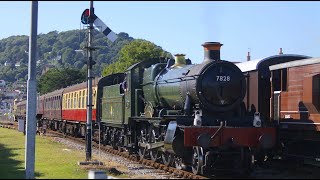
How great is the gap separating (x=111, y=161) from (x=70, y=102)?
1640cm

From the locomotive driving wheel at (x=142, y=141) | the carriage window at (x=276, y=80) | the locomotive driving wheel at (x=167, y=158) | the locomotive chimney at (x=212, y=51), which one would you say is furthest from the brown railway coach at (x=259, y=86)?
the locomotive driving wheel at (x=142, y=141)

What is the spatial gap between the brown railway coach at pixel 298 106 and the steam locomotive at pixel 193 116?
139 centimetres

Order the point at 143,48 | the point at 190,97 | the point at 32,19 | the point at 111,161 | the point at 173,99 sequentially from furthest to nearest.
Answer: the point at 143,48, the point at 111,161, the point at 173,99, the point at 190,97, the point at 32,19

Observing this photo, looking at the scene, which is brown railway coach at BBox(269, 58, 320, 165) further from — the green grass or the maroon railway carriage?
the maroon railway carriage

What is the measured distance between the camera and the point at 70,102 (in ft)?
114

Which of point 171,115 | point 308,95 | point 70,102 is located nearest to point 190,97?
point 171,115

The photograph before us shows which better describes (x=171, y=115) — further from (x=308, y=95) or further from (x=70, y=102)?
(x=70, y=102)

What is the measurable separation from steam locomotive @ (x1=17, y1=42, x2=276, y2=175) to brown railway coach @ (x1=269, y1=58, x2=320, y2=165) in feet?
4.56

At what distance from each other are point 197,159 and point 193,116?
4.45ft

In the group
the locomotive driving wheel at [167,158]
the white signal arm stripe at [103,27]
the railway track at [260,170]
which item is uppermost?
the white signal arm stripe at [103,27]

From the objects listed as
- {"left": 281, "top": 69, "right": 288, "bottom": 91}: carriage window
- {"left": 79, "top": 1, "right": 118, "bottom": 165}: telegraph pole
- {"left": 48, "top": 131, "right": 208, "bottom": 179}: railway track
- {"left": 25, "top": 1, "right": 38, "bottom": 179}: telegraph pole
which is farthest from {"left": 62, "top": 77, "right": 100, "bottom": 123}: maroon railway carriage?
{"left": 25, "top": 1, "right": 38, "bottom": 179}: telegraph pole

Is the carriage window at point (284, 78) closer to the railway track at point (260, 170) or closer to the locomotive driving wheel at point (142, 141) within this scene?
the railway track at point (260, 170)

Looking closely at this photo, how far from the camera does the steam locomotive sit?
Result: 14.4m

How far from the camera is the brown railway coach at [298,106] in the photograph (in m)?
15.5
